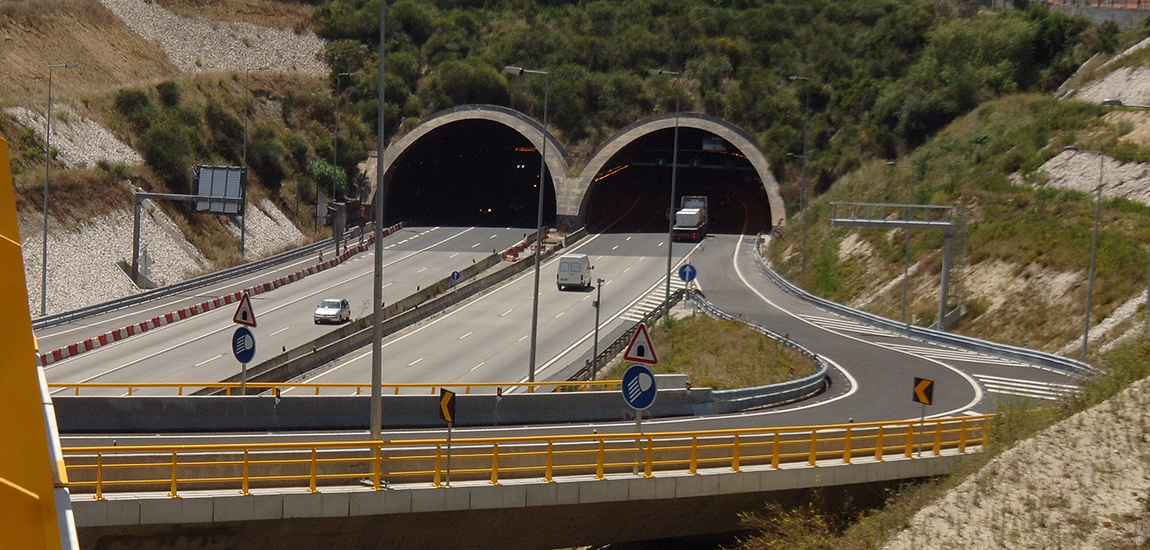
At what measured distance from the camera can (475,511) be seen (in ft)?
55.4

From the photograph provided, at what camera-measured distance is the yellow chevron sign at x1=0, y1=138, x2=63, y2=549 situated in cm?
681

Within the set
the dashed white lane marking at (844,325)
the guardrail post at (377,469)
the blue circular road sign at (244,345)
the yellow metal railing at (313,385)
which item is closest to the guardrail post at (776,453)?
the guardrail post at (377,469)

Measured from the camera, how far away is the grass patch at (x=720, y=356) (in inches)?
1355

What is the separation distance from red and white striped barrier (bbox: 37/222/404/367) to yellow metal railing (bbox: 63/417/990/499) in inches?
512

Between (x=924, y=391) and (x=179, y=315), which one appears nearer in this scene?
(x=924, y=391)

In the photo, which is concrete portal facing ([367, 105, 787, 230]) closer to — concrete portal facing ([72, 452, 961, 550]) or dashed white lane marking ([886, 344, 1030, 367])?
dashed white lane marking ([886, 344, 1030, 367])

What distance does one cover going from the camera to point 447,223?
78.2 meters

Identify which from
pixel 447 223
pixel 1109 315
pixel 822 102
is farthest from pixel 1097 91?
pixel 447 223

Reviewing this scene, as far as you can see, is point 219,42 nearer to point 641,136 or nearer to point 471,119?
point 471,119

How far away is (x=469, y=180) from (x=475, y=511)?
74.8 metres

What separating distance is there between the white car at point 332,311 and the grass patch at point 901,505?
3122 cm

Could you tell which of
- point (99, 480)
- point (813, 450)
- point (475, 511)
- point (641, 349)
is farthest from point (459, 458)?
point (813, 450)

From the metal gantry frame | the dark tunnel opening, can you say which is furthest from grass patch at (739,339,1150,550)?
the dark tunnel opening

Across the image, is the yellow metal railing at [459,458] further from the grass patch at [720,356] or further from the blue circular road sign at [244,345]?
the grass patch at [720,356]
